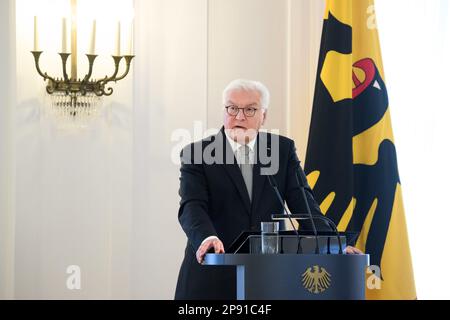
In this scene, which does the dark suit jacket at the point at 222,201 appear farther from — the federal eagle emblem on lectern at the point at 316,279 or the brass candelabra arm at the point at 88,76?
the brass candelabra arm at the point at 88,76

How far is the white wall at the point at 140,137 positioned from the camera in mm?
5109

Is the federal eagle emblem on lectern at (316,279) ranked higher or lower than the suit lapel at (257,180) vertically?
lower

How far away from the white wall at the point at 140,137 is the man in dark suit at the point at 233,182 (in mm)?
1223

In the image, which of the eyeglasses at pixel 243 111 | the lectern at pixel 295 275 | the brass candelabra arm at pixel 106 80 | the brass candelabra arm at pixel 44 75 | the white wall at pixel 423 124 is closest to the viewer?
the lectern at pixel 295 275

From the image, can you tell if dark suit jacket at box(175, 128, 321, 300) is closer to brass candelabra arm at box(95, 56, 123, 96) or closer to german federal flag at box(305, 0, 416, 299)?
german federal flag at box(305, 0, 416, 299)

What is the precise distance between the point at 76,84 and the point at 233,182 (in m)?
1.46

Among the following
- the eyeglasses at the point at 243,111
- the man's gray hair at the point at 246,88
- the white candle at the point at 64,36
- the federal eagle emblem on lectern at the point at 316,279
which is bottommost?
the federal eagle emblem on lectern at the point at 316,279

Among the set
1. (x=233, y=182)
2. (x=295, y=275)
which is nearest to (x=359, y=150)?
(x=233, y=182)

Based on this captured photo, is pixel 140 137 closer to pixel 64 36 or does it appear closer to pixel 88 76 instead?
pixel 88 76

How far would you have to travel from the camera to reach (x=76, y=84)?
511 centimetres

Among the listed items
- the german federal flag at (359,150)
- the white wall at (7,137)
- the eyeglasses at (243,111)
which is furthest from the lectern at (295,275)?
the white wall at (7,137)

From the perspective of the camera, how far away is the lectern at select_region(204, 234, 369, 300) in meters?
3.22
